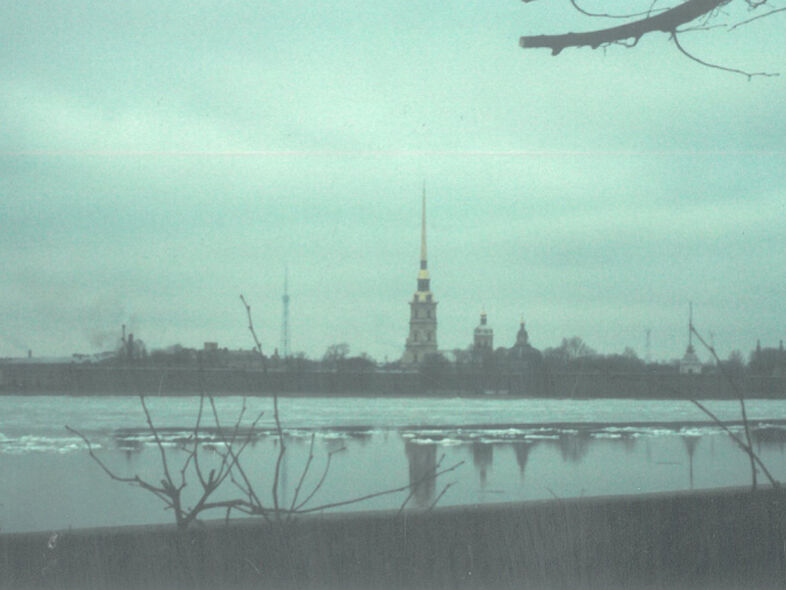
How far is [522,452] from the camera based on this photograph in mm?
19562

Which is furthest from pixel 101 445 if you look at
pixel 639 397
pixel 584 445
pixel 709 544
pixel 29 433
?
pixel 639 397

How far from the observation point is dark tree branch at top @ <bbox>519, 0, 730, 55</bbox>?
2.48m

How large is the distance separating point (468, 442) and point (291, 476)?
29.6 ft

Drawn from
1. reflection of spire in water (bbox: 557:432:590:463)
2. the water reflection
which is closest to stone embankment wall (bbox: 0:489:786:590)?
the water reflection

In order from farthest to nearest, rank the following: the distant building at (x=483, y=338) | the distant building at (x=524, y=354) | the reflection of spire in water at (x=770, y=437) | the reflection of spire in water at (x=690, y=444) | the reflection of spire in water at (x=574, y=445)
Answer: the distant building at (x=483, y=338)
the distant building at (x=524, y=354)
the reflection of spire in water at (x=770, y=437)
the reflection of spire in water at (x=574, y=445)
the reflection of spire in water at (x=690, y=444)

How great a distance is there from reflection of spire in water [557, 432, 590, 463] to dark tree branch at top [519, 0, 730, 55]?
50.4ft

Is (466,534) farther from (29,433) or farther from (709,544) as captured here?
(29,433)

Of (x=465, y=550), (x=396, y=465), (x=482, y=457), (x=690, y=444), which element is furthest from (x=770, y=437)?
(x=465, y=550)

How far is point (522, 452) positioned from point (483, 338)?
92309mm

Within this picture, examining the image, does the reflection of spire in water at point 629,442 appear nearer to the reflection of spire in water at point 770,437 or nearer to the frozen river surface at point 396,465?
the frozen river surface at point 396,465

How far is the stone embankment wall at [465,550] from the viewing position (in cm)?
313

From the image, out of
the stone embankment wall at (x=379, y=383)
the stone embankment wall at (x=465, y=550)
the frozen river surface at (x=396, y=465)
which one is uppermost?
the stone embankment wall at (x=379, y=383)

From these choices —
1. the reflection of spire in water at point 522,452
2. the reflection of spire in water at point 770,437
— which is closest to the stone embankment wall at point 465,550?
the reflection of spire in water at point 522,452

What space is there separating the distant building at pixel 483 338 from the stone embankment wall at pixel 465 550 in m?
89.2
